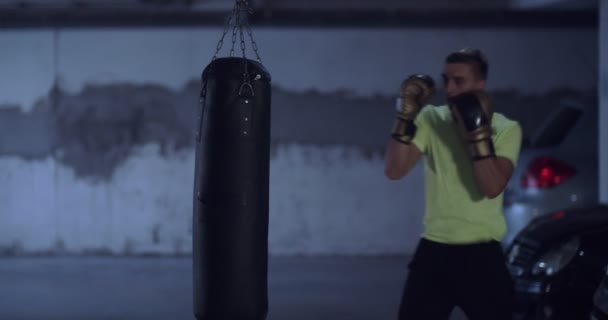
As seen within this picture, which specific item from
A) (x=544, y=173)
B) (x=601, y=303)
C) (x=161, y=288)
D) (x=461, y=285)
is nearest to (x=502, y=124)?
(x=461, y=285)

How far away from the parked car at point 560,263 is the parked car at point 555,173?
143 centimetres

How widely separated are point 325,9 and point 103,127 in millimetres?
2740

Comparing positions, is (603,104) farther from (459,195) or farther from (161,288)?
(459,195)

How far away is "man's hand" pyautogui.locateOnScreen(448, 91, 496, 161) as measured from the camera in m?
3.67

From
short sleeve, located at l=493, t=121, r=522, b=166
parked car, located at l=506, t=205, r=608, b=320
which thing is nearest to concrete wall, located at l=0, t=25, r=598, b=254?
parked car, located at l=506, t=205, r=608, b=320

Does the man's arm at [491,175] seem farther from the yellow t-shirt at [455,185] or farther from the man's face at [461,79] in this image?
the man's face at [461,79]

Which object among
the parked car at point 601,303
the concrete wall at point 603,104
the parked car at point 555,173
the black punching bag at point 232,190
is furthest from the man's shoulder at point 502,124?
the concrete wall at point 603,104

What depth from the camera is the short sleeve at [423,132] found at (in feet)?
13.1

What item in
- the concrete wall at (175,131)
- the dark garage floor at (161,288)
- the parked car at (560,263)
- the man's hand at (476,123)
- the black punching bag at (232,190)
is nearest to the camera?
the man's hand at (476,123)

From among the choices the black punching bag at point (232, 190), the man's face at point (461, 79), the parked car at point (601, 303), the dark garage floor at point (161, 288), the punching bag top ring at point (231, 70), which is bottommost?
the dark garage floor at point (161, 288)

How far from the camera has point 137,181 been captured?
961 cm

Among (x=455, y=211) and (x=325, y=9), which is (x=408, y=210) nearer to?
(x=325, y=9)

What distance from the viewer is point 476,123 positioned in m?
3.67

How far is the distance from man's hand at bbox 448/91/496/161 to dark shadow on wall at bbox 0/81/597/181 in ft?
19.2
